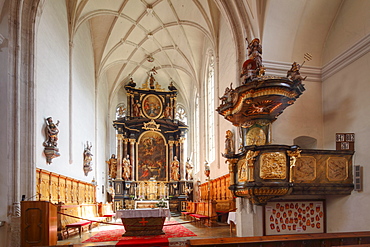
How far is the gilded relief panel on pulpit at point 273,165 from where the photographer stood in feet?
23.9

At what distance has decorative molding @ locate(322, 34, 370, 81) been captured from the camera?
7.69 metres

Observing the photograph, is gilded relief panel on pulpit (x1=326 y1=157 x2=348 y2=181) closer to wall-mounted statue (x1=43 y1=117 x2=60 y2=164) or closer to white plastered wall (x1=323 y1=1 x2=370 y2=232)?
white plastered wall (x1=323 y1=1 x2=370 y2=232)

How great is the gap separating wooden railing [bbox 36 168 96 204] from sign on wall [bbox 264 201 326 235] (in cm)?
635

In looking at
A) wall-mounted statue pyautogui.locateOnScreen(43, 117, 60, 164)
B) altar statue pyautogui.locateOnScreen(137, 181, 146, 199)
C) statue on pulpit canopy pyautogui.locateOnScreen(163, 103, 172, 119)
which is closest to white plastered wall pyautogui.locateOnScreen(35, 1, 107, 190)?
wall-mounted statue pyautogui.locateOnScreen(43, 117, 60, 164)

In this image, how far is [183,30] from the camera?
17.2 m

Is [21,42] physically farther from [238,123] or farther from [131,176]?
[131,176]

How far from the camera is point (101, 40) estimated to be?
17.7m

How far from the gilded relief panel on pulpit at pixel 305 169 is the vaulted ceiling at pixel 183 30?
3.24m

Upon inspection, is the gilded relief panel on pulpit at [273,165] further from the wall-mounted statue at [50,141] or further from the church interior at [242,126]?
the wall-mounted statue at [50,141]

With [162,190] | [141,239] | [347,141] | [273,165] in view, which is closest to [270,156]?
[273,165]

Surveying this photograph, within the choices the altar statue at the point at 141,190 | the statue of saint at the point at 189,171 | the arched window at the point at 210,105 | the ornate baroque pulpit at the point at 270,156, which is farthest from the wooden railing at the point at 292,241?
the altar statue at the point at 141,190

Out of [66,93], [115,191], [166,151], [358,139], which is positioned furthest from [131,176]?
[358,139]

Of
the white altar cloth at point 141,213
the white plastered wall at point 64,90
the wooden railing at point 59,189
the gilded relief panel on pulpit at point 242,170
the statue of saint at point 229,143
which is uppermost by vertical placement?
the white plastered wall at point 64,90

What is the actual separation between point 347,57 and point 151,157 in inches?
643
